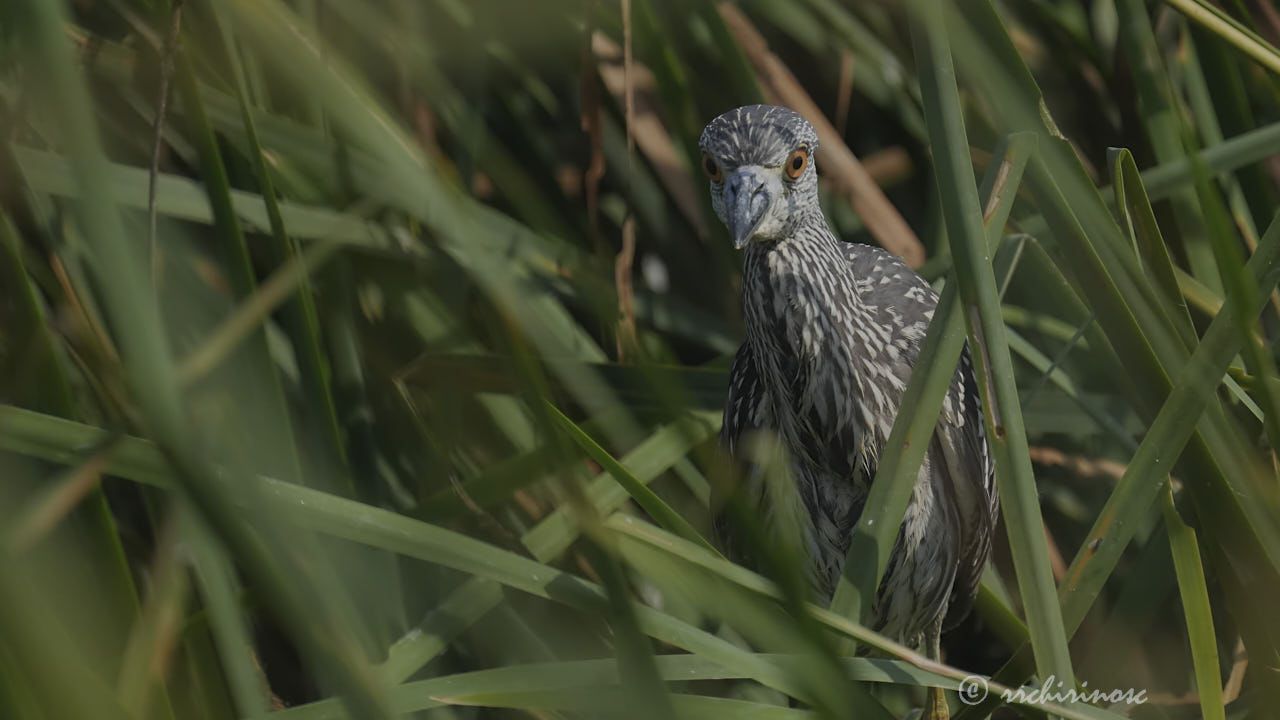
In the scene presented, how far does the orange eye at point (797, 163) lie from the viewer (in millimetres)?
1973

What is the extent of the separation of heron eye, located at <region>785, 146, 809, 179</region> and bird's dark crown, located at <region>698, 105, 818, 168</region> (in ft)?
0.05

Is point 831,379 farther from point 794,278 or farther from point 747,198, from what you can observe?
point 747,198

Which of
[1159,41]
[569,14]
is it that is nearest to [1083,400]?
[1159,41]

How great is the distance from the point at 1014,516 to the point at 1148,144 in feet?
6.16

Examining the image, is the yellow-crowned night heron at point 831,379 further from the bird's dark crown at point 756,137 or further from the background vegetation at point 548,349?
the background vegetation at point 548,349

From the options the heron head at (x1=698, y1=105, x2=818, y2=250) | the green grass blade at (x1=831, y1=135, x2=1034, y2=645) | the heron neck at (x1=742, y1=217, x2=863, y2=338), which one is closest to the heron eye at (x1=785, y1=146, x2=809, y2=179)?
the heron head at (x1=698, y1=105, x2=818, y2=250)

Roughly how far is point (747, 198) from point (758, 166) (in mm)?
82

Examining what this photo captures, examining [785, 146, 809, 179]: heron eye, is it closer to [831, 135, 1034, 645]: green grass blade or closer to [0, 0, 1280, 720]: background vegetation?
[0, 0, 1280, 720]: background vegetation

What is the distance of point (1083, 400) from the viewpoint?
2.20 metres

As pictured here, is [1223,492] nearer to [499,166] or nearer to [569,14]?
[499,166]

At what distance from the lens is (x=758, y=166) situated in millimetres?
1913

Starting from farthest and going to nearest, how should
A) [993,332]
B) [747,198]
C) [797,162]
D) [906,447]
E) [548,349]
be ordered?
[797,162] → [747,198] → [906,447] → [993,332] → [548,349]

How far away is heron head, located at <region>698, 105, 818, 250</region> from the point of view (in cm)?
188

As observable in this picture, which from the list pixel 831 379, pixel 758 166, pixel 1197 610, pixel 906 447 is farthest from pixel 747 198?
pixel 1197 610
